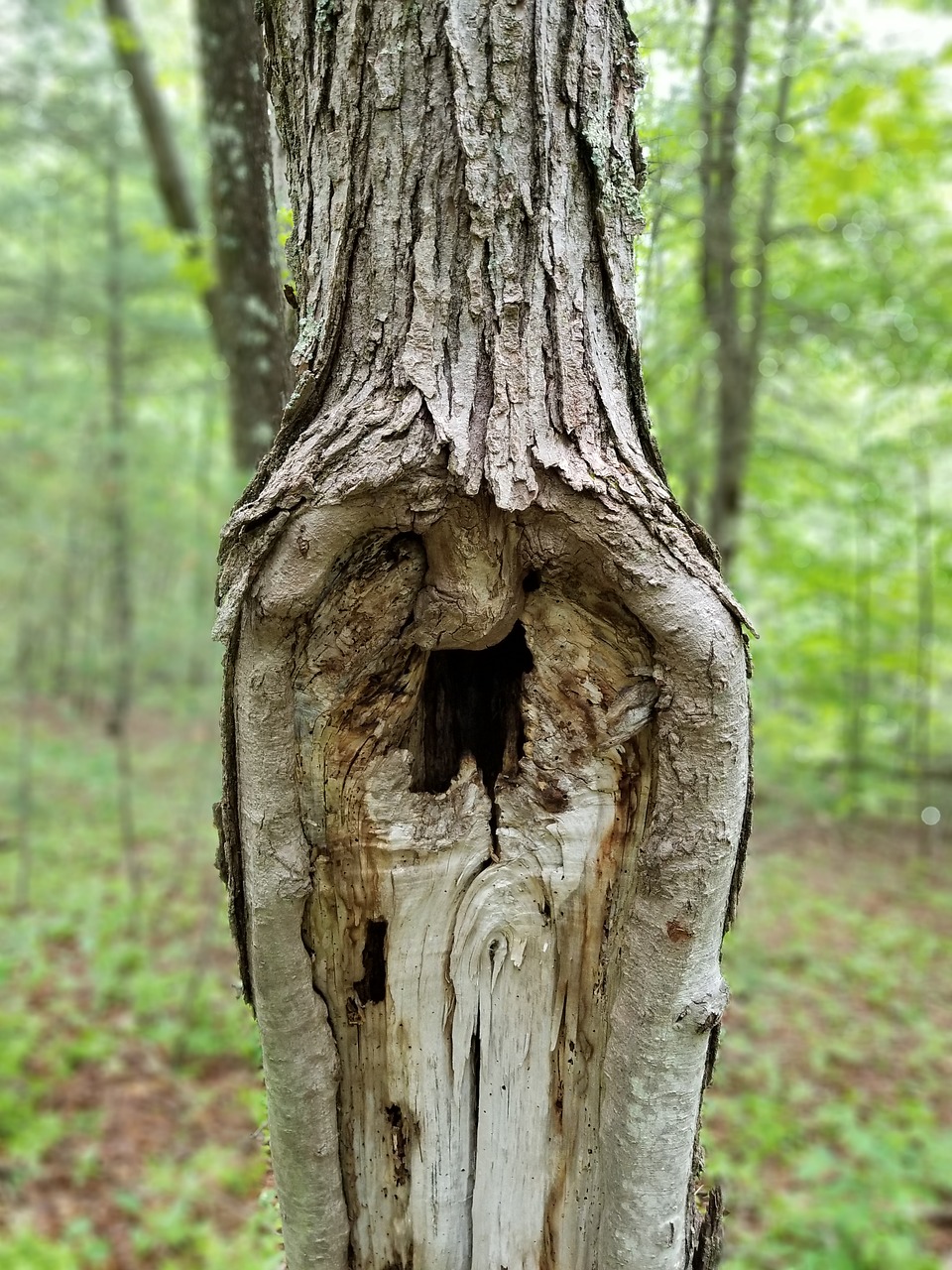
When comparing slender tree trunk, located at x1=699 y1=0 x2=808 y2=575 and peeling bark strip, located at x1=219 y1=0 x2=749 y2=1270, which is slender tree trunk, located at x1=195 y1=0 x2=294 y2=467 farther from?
slender tree trunk, located at x1=699 y1=0 x2=808 y2=575

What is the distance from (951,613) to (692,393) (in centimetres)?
683

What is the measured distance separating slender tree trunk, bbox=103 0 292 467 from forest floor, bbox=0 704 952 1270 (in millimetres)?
1948

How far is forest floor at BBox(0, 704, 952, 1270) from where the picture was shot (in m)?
3.58

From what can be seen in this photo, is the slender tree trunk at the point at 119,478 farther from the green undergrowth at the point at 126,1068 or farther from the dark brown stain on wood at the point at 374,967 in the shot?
the dark brown stain on wood at the point at 374,967

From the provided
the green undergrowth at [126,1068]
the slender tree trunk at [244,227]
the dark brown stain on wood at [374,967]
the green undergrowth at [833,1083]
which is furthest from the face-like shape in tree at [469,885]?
the green undergrowth at [833,1083]

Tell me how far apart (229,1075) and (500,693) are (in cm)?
459

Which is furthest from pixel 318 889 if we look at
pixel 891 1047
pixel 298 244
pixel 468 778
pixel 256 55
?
pixel 891 1047

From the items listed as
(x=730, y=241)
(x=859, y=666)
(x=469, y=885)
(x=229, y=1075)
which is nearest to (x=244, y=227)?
(x=469, y=885)

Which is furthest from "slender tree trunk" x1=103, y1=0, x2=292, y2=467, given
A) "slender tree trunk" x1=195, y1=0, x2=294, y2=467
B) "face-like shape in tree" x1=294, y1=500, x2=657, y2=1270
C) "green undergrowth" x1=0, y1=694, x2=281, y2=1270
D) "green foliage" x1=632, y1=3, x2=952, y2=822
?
"green undergrowth" x1=0, y1=694, x2=281, y2=1270

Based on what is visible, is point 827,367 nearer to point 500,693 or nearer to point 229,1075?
point 500,693

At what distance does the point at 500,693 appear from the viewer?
147 cm

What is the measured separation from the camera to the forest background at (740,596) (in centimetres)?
339

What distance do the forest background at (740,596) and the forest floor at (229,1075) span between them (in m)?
0.02

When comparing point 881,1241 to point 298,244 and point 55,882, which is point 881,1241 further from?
point 55,882
